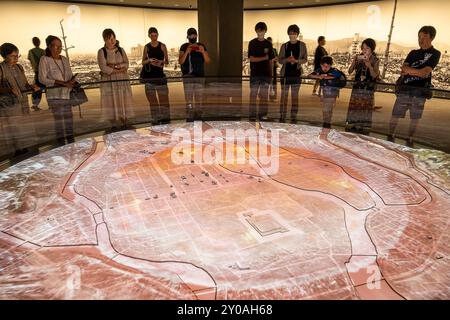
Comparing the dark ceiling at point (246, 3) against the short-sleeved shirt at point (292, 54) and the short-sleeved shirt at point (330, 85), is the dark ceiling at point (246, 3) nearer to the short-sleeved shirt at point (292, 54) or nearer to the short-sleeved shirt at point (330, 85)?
the short-sleeved shirt at point (292, 54)

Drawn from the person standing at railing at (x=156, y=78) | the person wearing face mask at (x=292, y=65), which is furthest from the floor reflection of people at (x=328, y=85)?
the person standing at railing at (x=156, y=78)

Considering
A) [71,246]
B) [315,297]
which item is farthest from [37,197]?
[315,297]

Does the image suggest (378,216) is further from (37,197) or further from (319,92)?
(37,197)

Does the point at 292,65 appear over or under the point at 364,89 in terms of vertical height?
over

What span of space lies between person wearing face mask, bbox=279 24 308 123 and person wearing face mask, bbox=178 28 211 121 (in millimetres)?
1828

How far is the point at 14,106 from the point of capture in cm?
514

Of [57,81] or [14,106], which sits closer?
[14,106]

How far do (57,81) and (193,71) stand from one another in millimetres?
3045

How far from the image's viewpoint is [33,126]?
5.66 m

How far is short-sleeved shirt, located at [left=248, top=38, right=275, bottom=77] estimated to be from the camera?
7305mm

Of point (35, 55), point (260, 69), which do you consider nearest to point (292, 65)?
point (260, 69)

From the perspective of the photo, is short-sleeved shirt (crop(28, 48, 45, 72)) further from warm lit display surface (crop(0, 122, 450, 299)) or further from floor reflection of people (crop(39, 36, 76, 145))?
warm lit display surface (crop(0, 122, 450, 299))

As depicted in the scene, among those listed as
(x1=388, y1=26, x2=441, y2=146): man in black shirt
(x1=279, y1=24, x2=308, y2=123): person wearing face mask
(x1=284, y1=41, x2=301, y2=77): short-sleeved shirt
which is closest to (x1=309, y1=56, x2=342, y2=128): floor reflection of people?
(x1=279, y1=24, x2=308, y2=123): person wearing face mask

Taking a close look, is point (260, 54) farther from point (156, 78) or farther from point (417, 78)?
point (417, 78)
